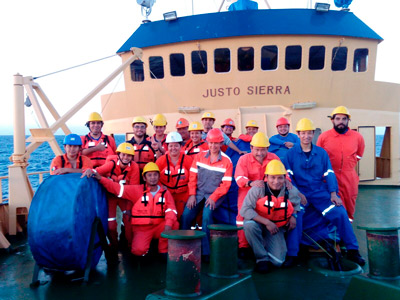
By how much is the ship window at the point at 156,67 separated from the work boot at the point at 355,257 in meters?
6.85

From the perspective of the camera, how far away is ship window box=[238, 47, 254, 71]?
9656 millimetres

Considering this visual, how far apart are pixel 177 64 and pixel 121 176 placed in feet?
17.7

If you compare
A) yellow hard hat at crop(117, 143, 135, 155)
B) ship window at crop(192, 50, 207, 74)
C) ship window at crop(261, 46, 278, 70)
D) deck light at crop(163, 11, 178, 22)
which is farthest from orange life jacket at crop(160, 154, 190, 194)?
deck light at crop(163, 11, 178, 22)

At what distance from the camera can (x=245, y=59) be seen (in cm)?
977

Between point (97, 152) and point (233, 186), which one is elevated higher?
point (97, 152)

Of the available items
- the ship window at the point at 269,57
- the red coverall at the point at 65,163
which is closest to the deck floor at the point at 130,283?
the red coverall at the point at 65,163

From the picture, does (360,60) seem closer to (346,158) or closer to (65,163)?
(346,158)

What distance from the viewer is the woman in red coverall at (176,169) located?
18.3 feet

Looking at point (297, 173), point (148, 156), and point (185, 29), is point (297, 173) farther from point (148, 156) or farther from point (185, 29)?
Result: point (185, 29)

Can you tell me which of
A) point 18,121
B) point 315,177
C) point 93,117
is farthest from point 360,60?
point 18,121

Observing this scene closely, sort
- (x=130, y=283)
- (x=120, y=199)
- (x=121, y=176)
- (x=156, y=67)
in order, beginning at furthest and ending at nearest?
(x=156, y=67) < (x=120, y=199) < (x=121, y=176) < (x=130, y=283)

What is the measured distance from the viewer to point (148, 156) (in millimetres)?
5895

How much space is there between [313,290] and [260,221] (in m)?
0.99

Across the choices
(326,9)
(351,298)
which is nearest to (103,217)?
(351,298)
